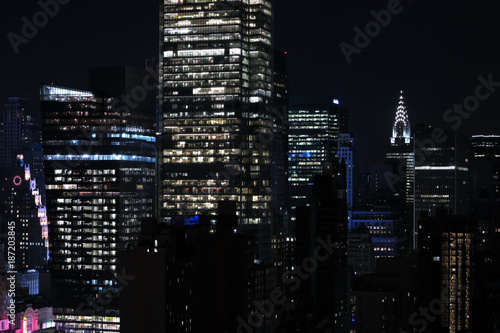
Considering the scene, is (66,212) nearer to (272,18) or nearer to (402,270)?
(272,18)

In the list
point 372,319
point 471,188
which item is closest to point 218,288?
point 372,319

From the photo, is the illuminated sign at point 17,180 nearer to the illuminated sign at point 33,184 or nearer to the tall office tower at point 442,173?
the illuminated sign at point 33,184

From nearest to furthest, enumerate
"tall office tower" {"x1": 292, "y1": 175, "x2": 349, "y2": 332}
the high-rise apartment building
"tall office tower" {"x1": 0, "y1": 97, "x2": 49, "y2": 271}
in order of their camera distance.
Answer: "tall office tower" {"x1": 292, "y1": 175, "x2": 349, "y2": 332} < the high-rise apartment building < "tall office tower" {"x1": 0, "y1": 97, "x2": 49, "y2": 271}

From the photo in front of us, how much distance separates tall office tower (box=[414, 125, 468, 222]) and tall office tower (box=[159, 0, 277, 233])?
77.0 m

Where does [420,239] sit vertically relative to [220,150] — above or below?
below

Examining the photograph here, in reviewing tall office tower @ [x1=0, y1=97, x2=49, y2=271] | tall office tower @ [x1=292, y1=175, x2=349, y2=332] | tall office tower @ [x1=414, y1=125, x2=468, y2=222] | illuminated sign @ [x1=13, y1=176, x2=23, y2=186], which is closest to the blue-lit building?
tall office tower @ [x1=414, y1=125, x2=468, y2=222]

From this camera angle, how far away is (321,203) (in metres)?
108

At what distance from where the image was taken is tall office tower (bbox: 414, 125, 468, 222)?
634 ft

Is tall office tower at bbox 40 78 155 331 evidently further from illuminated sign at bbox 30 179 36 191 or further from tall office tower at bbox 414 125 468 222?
tall office tower at bbox 414 125 468 222

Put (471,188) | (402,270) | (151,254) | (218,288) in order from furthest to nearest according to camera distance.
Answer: (471,188), (402,270), (218,288), (151,254)

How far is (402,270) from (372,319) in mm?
9226

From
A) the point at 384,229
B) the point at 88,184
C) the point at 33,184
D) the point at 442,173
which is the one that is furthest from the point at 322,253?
the point at 33,184

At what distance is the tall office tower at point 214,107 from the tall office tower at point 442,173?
77.0m

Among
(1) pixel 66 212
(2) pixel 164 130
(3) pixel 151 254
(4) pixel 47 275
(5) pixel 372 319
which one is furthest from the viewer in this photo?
(4) pixel 47 275
